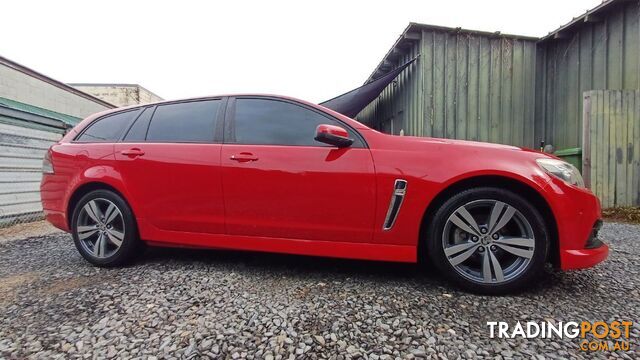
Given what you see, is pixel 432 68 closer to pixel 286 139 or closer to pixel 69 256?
pixel 286 139

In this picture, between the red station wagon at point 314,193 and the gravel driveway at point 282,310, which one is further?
the red station wagon at point 314,193

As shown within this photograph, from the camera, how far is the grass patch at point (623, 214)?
457 centimetres

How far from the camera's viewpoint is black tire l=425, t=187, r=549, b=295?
6.43 ft

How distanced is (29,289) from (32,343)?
0.97m

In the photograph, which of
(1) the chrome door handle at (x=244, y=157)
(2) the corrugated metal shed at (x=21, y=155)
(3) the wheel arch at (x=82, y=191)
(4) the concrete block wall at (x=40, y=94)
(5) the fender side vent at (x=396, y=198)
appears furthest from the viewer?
(4) the concrete block wall at (x=40, y=94)

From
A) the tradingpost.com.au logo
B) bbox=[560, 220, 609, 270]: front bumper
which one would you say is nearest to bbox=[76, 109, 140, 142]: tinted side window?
the tradingpost.com.au logo

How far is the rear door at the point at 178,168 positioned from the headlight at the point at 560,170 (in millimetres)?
A: 2288

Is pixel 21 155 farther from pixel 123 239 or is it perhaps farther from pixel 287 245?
pixel 287 245

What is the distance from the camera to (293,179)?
88.3 inches

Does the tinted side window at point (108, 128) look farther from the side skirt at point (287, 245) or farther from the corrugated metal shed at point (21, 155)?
the corrugated metal shed at point (21, 155)

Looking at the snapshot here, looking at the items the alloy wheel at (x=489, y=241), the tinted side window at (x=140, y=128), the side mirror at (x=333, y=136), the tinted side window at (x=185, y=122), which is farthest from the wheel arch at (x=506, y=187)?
the tinted side window at (x=140, y=128)

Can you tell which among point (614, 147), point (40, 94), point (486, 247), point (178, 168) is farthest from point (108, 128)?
point (614, 147)

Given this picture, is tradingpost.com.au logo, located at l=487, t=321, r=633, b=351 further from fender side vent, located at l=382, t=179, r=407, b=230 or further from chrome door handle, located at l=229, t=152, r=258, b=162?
chrome door handle, located at l=229, t=152, r=258, b=162

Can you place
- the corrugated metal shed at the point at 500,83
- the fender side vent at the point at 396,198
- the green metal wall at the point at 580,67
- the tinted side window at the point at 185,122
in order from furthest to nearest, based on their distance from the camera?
the corrugated metal shed at the point at 500,83
the green metal wall at the point at 580,67
the tinted side window at the point at 185,122
the fender side vent at the point at 396,198
